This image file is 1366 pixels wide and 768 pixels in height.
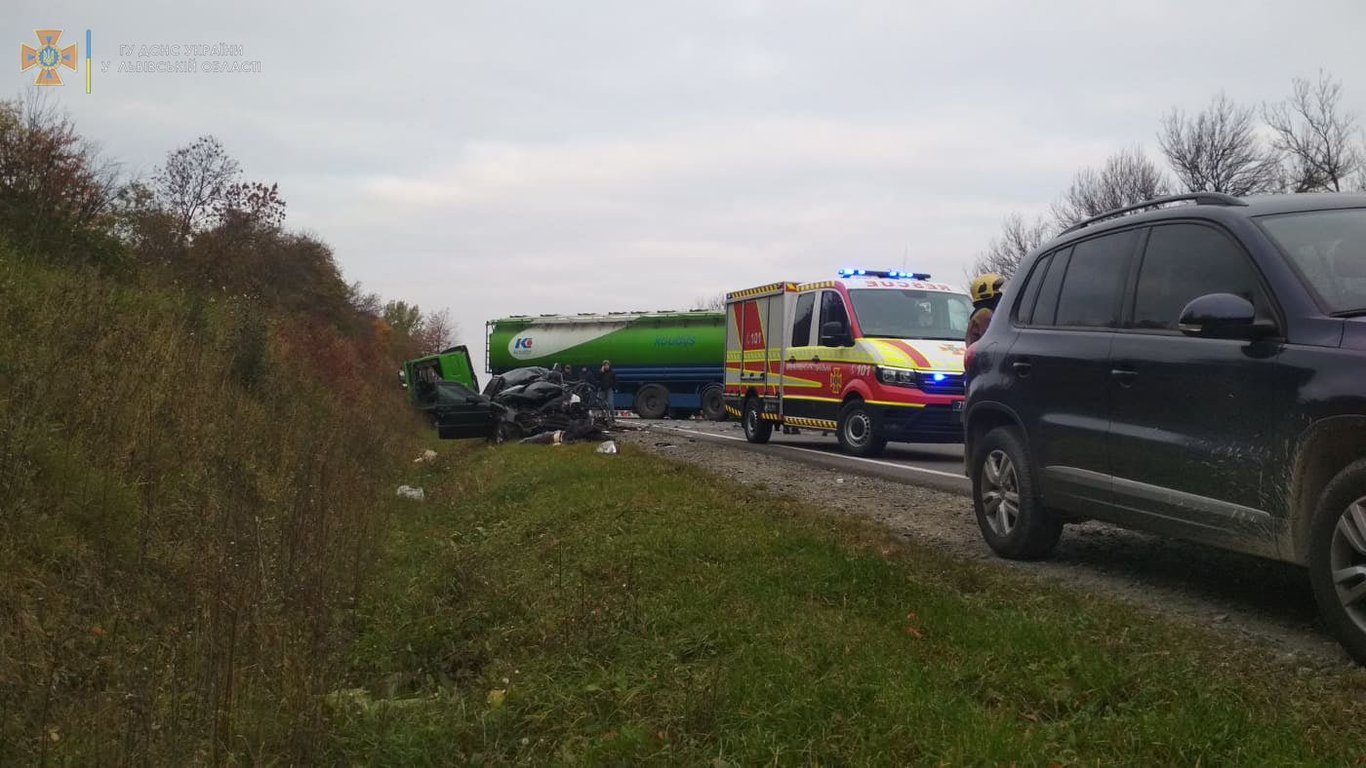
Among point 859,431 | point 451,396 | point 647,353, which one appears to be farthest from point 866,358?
point 647,353

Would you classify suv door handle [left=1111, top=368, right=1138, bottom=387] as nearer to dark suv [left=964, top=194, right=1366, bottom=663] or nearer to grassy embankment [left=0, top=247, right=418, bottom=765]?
dark suv [left=964, top=194, right=1366, bottom=663]

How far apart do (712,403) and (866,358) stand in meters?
20.7

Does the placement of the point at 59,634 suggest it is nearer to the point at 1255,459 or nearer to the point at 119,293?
the point at 1255,459

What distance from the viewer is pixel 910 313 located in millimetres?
13891

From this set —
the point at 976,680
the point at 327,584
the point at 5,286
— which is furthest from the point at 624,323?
the point at 976,680

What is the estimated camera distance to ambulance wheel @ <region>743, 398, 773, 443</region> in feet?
55.2

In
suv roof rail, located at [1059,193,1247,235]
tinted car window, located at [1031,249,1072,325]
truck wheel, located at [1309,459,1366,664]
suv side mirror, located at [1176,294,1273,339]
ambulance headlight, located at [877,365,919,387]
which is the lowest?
truck wheel, located at [1309,459,1366,664]

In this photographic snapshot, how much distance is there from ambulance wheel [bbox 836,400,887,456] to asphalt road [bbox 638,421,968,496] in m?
0.16

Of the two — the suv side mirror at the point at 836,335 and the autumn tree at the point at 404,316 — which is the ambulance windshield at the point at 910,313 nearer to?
the suv side mirror at the point at 836,335

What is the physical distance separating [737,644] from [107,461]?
15.5 ft

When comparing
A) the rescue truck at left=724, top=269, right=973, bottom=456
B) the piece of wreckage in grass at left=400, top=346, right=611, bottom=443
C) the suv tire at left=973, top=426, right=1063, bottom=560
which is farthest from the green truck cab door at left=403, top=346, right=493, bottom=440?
the suv tire at left=973, top=426, right=1063, bottom=560

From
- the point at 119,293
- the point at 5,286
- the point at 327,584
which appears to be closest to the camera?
the point at 327,584

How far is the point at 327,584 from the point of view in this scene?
5.92 metres

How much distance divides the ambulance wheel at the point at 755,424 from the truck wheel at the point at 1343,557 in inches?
506
